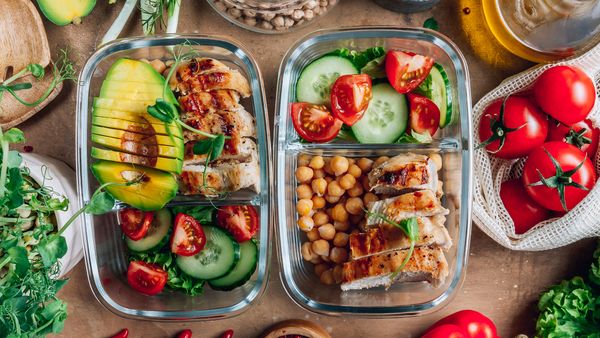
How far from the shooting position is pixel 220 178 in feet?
7.71

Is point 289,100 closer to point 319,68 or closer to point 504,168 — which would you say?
point 319,68

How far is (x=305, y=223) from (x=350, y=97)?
501mm

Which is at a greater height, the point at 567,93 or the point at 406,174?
the point at 567,93

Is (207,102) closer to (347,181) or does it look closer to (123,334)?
(347,181)

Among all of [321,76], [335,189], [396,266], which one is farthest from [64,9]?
[396,266]

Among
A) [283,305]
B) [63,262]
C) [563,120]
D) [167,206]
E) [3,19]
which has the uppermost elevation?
[3,19]

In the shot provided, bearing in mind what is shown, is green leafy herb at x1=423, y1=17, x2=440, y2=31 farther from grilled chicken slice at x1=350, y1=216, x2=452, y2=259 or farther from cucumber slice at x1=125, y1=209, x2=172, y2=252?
cucumber slice at x1=125, y1=209, x2=172, y2=252

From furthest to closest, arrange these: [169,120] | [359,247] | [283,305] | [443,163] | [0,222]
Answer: [283,305], [443,163], [359,247], [169,120], [0,222]

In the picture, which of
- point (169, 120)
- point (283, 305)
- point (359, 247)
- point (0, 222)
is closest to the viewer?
point (0, 222)

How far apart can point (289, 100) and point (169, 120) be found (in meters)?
0.54

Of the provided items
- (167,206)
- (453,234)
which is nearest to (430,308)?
(453,234)

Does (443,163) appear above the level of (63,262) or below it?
above

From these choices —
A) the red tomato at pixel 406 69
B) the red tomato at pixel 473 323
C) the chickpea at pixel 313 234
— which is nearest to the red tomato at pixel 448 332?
the red tomato at pixel 473 323

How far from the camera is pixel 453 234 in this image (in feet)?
8.03
